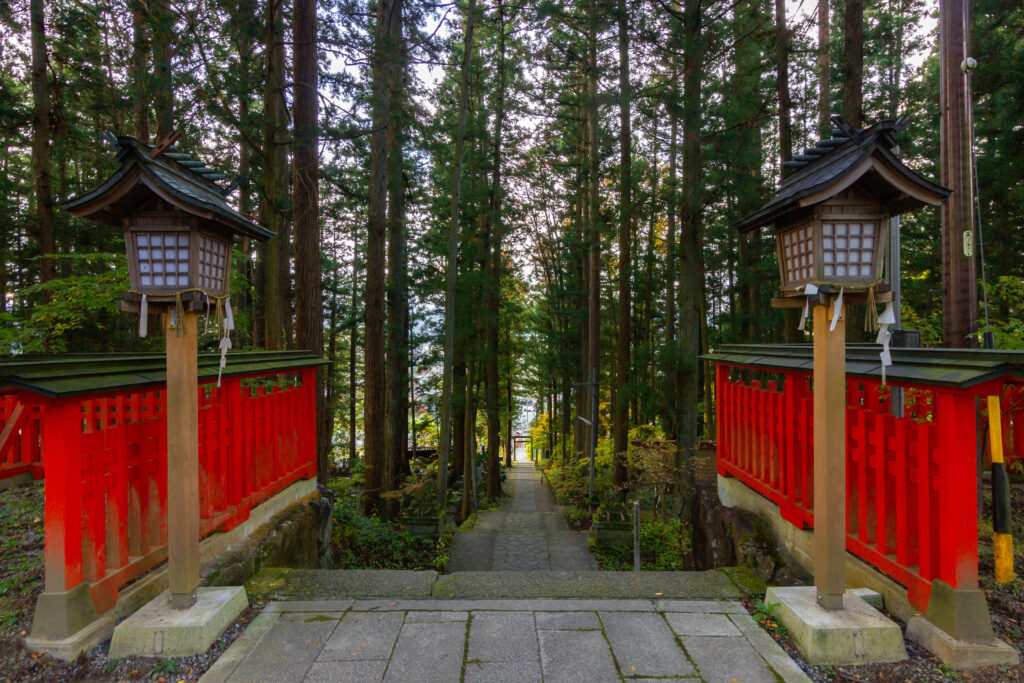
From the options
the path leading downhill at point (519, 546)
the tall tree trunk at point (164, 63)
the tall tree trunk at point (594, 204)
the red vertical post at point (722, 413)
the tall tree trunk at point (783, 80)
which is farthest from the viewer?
the tall tree trunk at point (594, 204)

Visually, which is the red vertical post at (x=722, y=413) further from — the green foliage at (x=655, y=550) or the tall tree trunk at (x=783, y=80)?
A: the tall tree trunk at (x=783, y=80)

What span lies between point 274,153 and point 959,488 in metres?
8.13

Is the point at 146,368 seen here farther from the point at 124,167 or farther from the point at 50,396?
the point at 124,167

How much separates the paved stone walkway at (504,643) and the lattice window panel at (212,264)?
205cm

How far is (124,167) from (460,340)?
11.2m

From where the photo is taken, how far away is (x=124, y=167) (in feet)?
9.32

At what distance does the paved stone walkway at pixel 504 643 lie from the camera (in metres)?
2.67

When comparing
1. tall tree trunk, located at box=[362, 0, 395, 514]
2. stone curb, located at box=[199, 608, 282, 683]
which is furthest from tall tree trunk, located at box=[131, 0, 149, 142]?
stone curb, located at box=[199, 608, 282, 683]

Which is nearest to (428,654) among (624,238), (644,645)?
(644,645)

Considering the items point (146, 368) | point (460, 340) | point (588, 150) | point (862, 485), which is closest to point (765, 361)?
point (862, 485)

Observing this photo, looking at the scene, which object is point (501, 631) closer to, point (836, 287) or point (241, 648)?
point (241, 648)

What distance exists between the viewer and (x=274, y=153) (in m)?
7.60

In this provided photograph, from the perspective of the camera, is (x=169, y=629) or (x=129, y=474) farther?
(x=129, y=474)

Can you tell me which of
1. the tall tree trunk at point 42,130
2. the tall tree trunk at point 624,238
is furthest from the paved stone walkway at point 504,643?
the tall tree trunk at point 42,130
